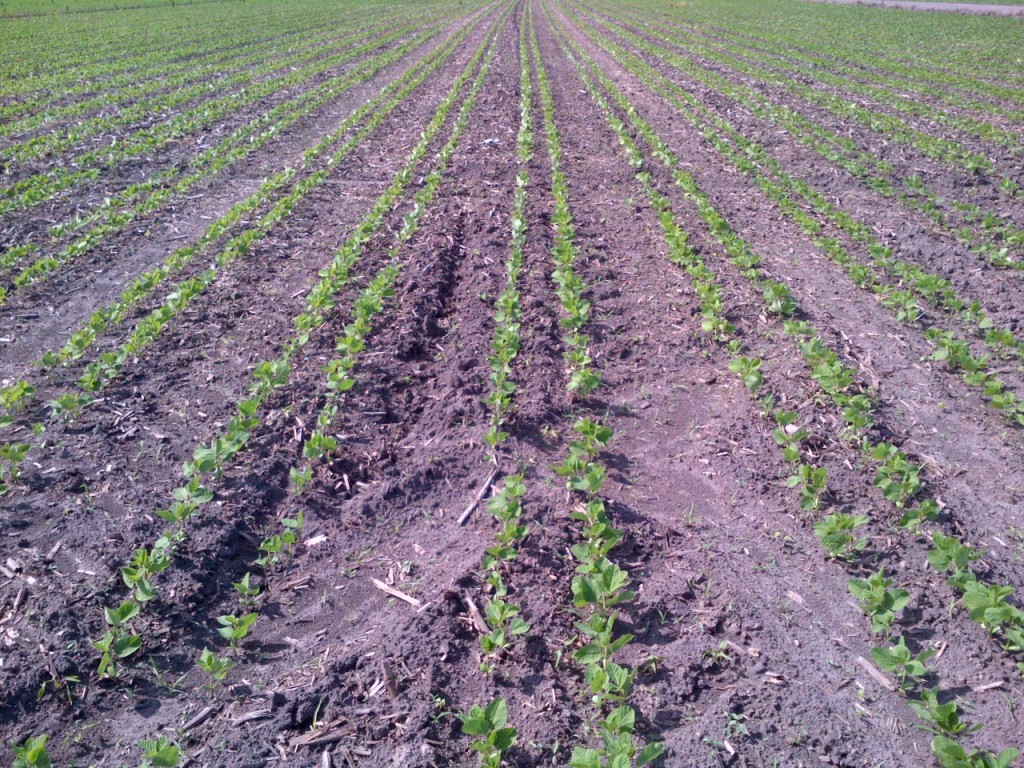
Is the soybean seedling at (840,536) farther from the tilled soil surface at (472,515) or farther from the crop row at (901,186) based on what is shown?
the crop row at (901,186)

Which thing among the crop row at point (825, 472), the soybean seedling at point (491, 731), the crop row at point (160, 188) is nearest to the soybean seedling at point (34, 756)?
the soybean seedling at point (491, 731)

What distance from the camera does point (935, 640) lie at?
367 centimetres

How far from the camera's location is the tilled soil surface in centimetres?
330

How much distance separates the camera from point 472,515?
4.66 meters

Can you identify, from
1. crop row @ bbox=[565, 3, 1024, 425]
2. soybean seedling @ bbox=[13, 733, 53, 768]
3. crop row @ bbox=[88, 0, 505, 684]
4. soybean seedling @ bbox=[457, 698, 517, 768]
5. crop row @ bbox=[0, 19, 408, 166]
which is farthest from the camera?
crop row @ bbox=[0, 19, 408, 166]

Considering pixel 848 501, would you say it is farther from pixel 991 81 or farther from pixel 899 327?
pixel 991 81

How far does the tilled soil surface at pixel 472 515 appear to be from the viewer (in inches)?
130

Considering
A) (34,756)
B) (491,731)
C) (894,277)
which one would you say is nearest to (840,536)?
(491,731)

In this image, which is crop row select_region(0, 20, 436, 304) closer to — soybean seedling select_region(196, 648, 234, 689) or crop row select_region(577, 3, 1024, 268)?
soybean seedling select_region(196, 648, 234, 689)

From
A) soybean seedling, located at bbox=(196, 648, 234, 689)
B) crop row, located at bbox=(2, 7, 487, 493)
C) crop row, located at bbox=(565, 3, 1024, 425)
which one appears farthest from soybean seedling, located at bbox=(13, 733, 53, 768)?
crop row, located at bbox=(565, 3, 1024, 425)

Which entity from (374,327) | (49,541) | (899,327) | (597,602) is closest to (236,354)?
(374,327)

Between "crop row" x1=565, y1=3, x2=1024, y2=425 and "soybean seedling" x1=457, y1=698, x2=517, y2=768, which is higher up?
"crop row" x1=565, y1=3, x2=1024, y2=425

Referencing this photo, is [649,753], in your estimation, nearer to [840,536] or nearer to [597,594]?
[597,594]

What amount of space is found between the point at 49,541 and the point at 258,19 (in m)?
38.8
